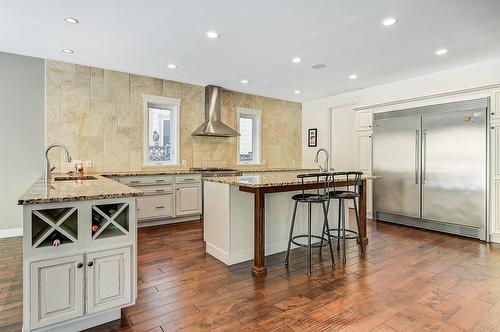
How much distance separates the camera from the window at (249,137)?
6359 mm

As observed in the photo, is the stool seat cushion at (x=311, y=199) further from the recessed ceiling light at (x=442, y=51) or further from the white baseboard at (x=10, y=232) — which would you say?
the white baseboard at (x=10, y=232)

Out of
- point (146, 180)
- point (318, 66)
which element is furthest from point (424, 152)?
point (146, 180)

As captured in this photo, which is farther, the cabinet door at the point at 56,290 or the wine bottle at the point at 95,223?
the wine bottle at the point at 95,223

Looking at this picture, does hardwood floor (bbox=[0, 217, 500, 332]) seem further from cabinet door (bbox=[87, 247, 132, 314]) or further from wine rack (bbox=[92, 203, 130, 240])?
wine rack (bbox=[92, 203, 130, 240])

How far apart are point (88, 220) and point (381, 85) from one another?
529cm

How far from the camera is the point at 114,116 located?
4707mm

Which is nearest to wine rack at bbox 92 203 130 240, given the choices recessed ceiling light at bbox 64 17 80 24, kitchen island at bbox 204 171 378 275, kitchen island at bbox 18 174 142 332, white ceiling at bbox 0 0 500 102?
kitchen island at bbox 18 174 142 332

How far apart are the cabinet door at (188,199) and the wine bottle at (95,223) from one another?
2.93 meters

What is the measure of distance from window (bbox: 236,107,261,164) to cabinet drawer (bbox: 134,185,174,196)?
199cm

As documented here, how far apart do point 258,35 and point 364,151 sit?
127 inches

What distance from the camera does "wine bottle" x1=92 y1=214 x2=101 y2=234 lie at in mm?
1782

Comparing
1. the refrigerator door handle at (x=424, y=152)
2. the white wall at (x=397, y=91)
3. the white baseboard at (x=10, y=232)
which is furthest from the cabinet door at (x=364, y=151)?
the white baseboard at (x=10, y=232)

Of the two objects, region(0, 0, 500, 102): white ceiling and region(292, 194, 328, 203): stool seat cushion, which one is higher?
region(0, 0, 500, 102): white ceiling

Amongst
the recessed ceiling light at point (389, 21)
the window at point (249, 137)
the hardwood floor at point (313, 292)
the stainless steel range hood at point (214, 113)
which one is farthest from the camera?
the window at point (249, 137)
